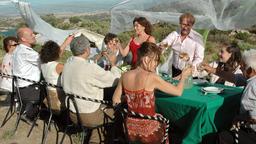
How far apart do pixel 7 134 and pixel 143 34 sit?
8.36 feet

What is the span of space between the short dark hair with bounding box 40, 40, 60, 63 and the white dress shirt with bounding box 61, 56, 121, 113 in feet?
2.19

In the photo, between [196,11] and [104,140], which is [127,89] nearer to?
[104,140]

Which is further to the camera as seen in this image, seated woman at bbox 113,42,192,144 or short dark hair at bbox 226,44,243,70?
short dark hair at bbox 226,44,243,70

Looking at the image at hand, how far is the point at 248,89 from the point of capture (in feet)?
13.2

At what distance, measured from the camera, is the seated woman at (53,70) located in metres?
5.40

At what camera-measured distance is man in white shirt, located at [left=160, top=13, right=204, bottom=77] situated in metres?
6.21

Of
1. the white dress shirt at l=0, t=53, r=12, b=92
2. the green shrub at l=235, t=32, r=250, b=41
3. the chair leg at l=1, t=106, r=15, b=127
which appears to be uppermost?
the white dress shirt at l=0, t=53, r=12, b=92

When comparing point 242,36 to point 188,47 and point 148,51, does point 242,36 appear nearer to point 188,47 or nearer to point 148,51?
point 188,47

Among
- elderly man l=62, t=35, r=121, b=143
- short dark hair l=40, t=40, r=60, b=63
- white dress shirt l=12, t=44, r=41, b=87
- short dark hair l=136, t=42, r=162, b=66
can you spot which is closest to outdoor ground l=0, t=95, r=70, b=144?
white dress shirt l=12, t=44, r=41, b=87

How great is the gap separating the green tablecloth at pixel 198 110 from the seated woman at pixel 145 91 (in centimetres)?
23

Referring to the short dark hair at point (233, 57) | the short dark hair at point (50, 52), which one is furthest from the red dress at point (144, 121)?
the short dark hair at point (233, 57)

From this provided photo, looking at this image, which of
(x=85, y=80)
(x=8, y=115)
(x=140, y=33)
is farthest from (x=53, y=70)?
(x=8, y=115)

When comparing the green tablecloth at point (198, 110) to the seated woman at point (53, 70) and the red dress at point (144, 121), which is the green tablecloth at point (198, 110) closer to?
the red dress at point (144, 121)

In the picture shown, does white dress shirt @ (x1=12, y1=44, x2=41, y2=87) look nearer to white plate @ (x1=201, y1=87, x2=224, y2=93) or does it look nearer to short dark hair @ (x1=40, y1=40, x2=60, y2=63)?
short dark hair @ (x1=40, y1=40, x2=60, y2=63)
